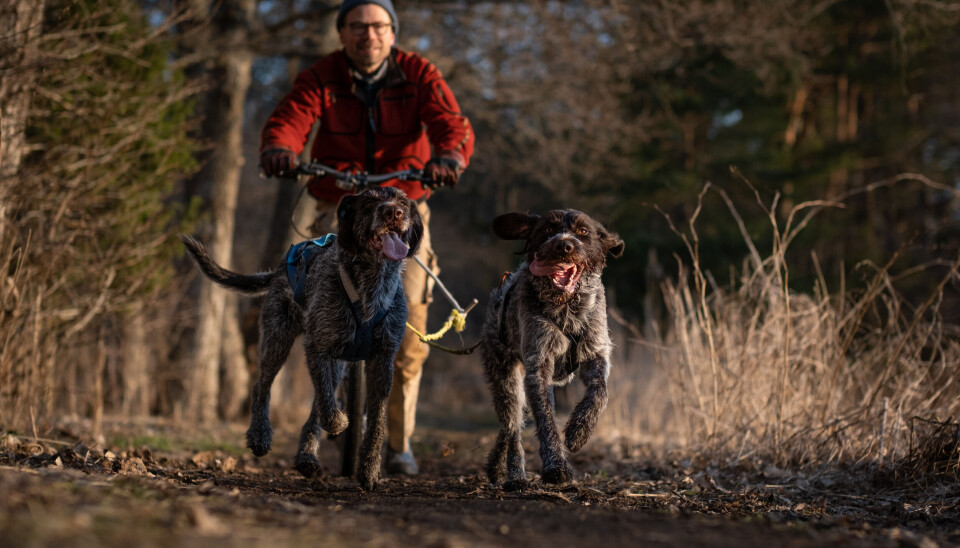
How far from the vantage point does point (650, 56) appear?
11867 millimetres

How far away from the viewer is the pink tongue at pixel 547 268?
13.5ft

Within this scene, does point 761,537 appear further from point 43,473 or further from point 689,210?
point 689,210

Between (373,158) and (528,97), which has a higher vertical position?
(528,97)

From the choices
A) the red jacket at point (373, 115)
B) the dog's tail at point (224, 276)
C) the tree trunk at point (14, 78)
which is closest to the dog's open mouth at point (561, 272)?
the red jacket at point (373, 115)

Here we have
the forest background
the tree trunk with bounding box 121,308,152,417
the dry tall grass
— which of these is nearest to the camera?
the dry tall grass

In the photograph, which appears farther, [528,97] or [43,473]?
[528,97]

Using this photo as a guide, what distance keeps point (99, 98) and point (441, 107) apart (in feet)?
9.50

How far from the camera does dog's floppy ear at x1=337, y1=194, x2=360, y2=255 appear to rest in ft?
13.8

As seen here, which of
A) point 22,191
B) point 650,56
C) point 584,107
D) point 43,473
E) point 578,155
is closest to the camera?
point 43,473

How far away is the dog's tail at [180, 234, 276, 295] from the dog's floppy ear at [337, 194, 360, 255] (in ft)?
2.82

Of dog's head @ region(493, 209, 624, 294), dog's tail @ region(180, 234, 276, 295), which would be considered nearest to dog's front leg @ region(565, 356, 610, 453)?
dog's head @ region(493, 209, 624, 294)

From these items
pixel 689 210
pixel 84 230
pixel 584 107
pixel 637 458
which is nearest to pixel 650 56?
pixel 584 107

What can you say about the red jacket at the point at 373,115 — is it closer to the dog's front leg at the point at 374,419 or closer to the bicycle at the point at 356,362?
the bicycle at the point at 356,362

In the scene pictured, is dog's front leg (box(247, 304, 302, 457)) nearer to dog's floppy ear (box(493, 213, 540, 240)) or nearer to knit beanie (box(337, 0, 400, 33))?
dog's floppy ear (box(493, 213, 540, 240))
